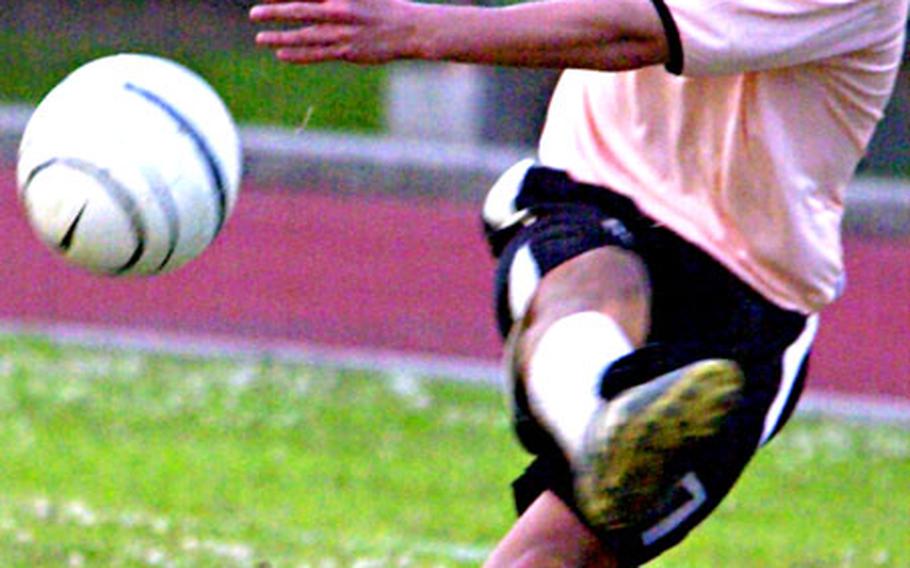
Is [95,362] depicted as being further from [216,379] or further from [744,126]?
[744,126]

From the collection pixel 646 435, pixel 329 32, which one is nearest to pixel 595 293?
pixel 646 435

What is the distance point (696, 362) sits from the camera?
13.6 feet

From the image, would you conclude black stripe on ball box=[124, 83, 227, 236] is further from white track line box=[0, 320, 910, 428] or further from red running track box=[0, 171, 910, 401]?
red running track box=[0, 171, 910, 401]

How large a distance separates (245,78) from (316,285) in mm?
4140

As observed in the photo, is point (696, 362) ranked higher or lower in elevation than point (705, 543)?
higher

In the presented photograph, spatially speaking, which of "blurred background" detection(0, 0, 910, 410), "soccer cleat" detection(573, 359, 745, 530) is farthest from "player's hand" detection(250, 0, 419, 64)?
"blurred background" detection(0, 0, 910, 410)

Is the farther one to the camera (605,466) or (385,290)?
(385,290)

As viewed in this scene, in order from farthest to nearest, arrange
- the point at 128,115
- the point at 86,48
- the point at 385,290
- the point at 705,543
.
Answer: the point at 86,48, the point at 385,290, the point at 705,543, the point at 128,115

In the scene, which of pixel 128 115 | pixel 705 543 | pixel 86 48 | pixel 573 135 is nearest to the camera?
pixel 128 115

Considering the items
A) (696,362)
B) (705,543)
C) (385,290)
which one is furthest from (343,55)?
(385,290)

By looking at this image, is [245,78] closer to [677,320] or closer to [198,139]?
[198,139]

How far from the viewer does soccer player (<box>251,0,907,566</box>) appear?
407cm

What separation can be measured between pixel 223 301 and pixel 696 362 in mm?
8881

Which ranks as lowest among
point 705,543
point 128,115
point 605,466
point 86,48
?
point 86,48
